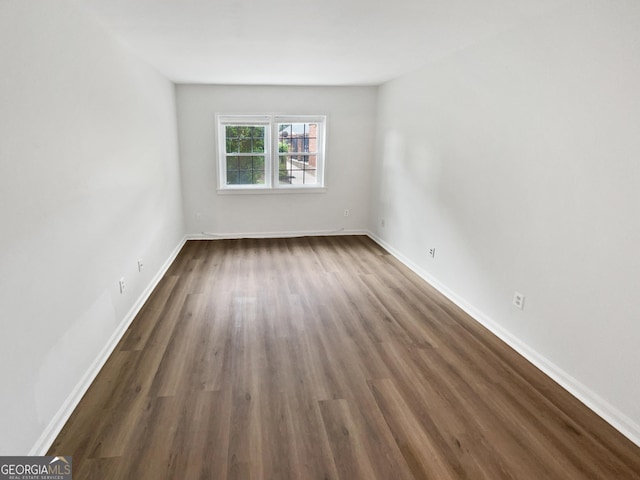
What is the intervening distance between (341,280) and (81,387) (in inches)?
107

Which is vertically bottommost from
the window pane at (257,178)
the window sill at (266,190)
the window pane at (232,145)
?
the window sill at (266,190)

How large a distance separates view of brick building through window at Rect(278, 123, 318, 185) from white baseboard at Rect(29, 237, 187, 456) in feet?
10.0

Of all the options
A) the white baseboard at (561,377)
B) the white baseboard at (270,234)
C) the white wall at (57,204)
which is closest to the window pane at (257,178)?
the white baseboard at (270,234)

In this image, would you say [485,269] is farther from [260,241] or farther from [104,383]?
[260,241]

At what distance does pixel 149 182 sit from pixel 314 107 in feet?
9.39

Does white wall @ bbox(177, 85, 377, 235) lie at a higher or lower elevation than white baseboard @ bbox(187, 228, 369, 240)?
higher

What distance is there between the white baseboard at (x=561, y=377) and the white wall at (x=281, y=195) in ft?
8.80

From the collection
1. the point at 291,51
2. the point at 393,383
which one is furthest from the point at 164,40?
the point at 393,383

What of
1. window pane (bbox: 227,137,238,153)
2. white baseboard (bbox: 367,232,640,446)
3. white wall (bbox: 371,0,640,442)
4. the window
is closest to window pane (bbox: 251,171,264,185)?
the window

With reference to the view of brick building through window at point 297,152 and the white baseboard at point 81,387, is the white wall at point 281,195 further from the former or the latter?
the white baseboard at point 81,387

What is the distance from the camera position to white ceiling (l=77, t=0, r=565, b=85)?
241 centimetres

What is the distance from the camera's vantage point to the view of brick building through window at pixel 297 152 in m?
6.09

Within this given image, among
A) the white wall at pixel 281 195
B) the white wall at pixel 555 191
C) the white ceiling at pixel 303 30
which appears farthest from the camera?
the white wall at pixel 281 195

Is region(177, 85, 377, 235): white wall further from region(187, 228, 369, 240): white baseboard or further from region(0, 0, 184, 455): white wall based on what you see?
region(0, 0, 184, 455): white wall
